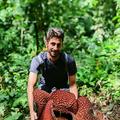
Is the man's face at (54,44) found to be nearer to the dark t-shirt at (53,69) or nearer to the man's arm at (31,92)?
the dark t-shirt at (53,69)

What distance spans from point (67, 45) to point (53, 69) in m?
5.92

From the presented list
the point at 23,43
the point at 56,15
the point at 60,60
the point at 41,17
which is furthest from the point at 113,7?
the point at 60,60

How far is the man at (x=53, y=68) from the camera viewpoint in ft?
13.8

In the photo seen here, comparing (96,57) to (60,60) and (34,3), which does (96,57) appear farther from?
(60,60)

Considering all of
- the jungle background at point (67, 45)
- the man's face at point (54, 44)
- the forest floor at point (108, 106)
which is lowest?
the forest floor at point (108, 106)

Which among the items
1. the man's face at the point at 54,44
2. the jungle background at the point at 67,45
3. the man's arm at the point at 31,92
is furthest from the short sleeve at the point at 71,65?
the jungle background at the point at 67,45

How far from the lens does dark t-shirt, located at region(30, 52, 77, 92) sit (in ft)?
14.7

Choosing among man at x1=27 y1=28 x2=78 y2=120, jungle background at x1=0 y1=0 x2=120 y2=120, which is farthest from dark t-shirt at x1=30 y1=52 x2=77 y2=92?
jungle background at x1=0 y1=0 x2=120 y2=120

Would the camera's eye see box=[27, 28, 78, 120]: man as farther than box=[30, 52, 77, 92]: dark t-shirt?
No

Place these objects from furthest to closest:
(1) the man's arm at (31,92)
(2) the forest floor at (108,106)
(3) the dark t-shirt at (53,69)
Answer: (2) the forest floor at (108,106)
(3) the dark t-shirt at (53,69)
(1) the man's arm at (31,92)

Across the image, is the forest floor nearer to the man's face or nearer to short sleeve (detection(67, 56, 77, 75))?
short sleeve (detection(67, 56, 77, 75))

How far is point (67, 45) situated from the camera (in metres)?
10.4

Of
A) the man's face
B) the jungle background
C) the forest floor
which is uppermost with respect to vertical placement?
the man's face

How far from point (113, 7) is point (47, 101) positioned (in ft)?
26.5
